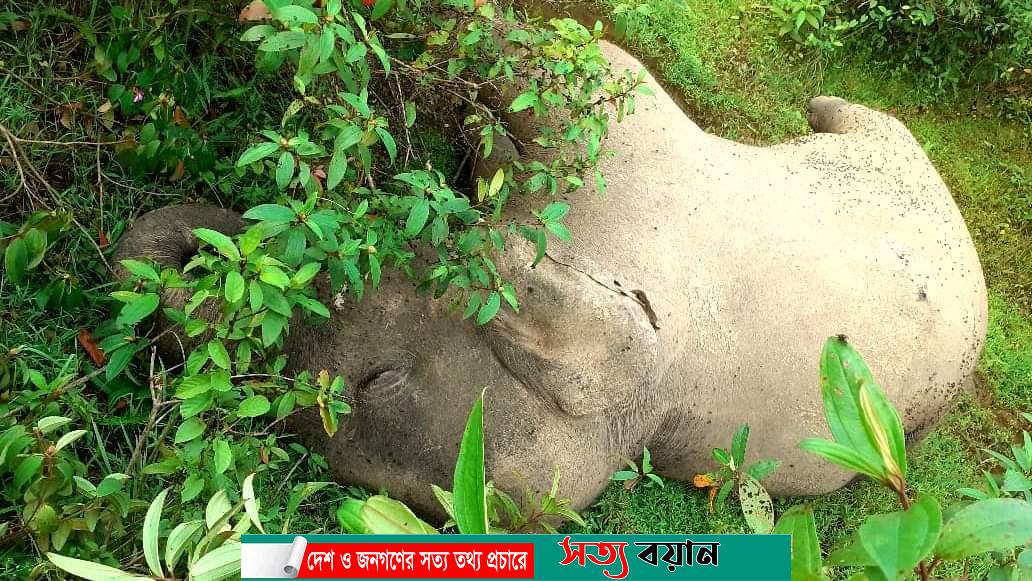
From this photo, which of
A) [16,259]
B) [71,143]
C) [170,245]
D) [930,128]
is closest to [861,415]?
[170,245]

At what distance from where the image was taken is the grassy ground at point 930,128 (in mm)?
3707

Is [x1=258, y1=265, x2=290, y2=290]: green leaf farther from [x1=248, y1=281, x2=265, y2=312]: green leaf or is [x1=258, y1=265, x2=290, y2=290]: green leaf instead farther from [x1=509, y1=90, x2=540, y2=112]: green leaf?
[x1=509, y1=90, x2=540, y2=112]: green leaf

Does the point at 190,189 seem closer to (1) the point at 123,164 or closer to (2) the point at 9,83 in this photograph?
(1) the point at 123,164

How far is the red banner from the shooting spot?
4.02ft

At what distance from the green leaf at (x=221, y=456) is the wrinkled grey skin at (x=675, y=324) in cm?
51

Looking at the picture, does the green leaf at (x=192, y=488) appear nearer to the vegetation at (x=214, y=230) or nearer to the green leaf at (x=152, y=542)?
the vegetation at (x=214, y=230)

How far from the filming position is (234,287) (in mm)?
1591

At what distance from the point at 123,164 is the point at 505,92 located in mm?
1182

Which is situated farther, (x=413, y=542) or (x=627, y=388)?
(x=627, y=388)

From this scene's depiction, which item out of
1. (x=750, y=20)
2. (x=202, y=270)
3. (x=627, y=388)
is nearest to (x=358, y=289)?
(x=202, y=270)

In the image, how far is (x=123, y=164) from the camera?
2377 mm

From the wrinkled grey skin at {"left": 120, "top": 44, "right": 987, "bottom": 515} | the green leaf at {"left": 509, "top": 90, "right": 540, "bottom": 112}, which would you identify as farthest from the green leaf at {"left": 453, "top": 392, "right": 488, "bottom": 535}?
the green leaf at {"left": 509, "top": 90, "right": 540, "bottom": 112}

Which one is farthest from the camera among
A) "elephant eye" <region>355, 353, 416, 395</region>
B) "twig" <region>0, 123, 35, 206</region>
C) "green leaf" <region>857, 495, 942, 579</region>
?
"elephant eye" <region>355, 353, 416, 395</region>

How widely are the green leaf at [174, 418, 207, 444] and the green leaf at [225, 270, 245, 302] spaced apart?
1.15ft
